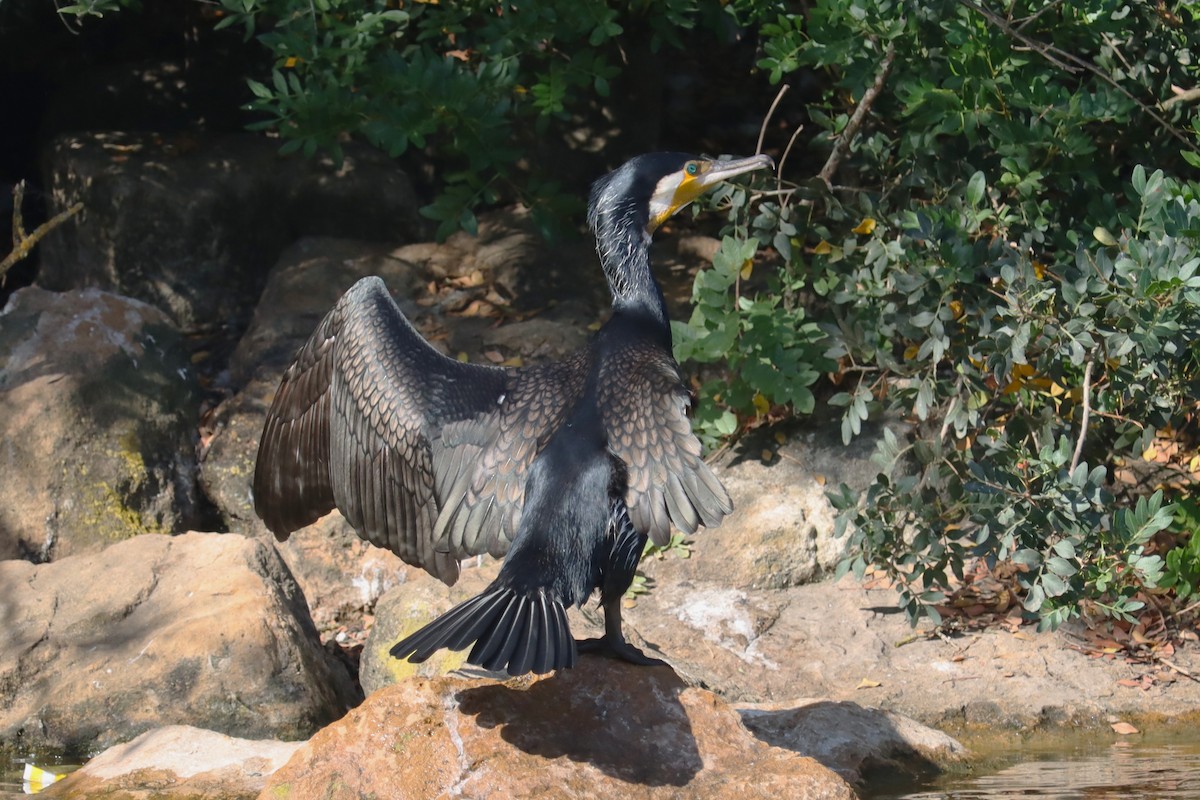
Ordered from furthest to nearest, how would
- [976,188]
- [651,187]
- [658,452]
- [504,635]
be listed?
[976,188] → [651,187] → [658,452] → [504,635]

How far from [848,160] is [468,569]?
2629 millimetres

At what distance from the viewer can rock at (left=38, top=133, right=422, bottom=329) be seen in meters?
7.64

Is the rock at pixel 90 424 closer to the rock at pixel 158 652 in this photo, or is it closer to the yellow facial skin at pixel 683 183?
the rock at pixel 158 652

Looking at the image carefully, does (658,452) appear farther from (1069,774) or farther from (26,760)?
(26,760)

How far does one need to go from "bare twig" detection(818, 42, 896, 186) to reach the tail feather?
2817 millimetres

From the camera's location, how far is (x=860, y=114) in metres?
5.53

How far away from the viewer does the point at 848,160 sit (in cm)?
639

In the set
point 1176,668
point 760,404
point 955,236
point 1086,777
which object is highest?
point 955,236

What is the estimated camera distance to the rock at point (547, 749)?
3.22 metres

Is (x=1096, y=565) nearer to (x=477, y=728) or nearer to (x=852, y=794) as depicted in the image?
(x=852, y=794)

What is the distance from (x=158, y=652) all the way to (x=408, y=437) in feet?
4.81

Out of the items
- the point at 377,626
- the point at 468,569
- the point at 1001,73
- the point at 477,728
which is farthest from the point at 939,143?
the point at 477,728

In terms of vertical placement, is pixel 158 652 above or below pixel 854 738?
above

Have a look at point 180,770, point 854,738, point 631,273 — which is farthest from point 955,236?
point 180,770
